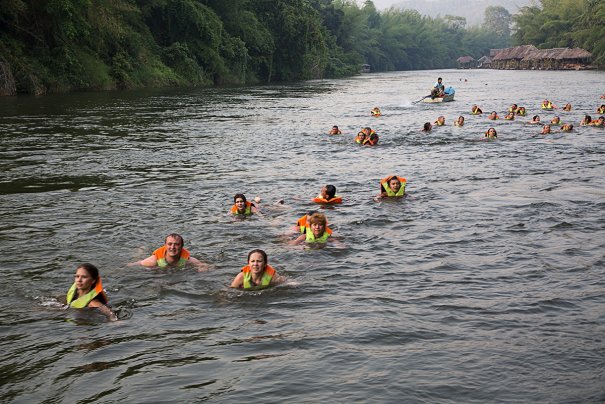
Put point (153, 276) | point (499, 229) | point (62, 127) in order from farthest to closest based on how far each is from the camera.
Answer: point (62, 127) < point (499, 229) < point (153, 276)

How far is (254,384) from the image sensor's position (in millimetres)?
6418

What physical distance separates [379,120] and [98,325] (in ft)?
80.5

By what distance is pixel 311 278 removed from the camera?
966 centimetres

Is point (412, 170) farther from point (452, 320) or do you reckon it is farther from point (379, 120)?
point (379, 120)

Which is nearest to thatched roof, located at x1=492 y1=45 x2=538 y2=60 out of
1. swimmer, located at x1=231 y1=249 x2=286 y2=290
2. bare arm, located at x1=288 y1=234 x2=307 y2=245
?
bare arm, located at x1=288 y1=234 x2=307 y2=245

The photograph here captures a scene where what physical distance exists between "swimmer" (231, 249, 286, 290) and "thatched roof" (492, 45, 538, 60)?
111m

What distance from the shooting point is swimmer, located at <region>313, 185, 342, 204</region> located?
45.7 ft

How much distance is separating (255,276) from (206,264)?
1.37 meters

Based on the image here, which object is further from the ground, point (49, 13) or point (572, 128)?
point (49, 13)

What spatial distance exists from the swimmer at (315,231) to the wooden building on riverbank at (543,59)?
9367 centimetres

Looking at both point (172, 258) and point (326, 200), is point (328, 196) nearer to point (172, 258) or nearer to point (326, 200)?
point (326, 200)

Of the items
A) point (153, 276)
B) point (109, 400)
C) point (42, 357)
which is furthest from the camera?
point (153, 276)

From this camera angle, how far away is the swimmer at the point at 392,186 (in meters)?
14.5

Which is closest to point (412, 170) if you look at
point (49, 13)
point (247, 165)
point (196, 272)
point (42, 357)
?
point (247, 165)
